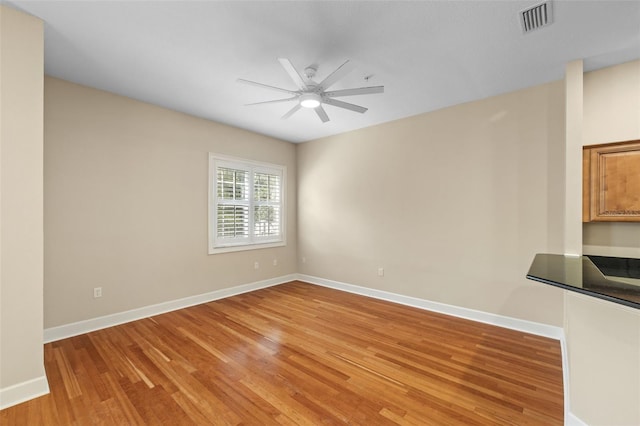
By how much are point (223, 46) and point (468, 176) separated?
10.4 ft

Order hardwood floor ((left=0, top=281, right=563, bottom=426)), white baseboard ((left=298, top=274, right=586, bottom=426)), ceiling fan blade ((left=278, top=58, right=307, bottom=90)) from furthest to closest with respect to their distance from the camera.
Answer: white baseboard ((left=298, top=274, right=586, bottom=426)), ceiling fan blade ((left=278, top=58, right=307, bottom=90)), hardwood floor ((left=0, top=281, right=563, bottom=426))

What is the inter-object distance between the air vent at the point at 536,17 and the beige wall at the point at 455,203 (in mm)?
1232

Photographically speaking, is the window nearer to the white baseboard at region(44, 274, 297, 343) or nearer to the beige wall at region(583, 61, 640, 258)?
the white baseboard at region(44, 274, 297, 343)

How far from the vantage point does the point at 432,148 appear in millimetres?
3801

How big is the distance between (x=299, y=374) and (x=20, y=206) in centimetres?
247

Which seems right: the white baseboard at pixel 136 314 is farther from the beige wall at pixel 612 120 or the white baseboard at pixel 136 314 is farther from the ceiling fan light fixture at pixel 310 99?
the beige wall at pixel 612 120

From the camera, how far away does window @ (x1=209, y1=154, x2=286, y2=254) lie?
427cm

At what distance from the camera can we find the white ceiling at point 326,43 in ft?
6.28

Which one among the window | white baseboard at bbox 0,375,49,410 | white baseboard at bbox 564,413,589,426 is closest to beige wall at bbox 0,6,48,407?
white baseboard at bbox 0,375,49,410

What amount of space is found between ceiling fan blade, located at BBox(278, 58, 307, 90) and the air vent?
1.69m

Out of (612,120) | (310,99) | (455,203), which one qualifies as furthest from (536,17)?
(455,203)

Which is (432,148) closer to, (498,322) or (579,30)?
(579,30)

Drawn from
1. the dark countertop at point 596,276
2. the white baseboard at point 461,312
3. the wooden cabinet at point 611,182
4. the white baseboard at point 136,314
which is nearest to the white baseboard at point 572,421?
the dark countertop at point 596,276

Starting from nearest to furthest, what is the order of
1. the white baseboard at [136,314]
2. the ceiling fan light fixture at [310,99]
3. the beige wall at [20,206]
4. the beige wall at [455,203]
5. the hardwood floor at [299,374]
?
the hardwood floor at [299,374] < the beige wall at [20,206] < the ceiling fan light fixture at [310,99] < the white baseboard at [136,314] < the beige wall at [455,203]
